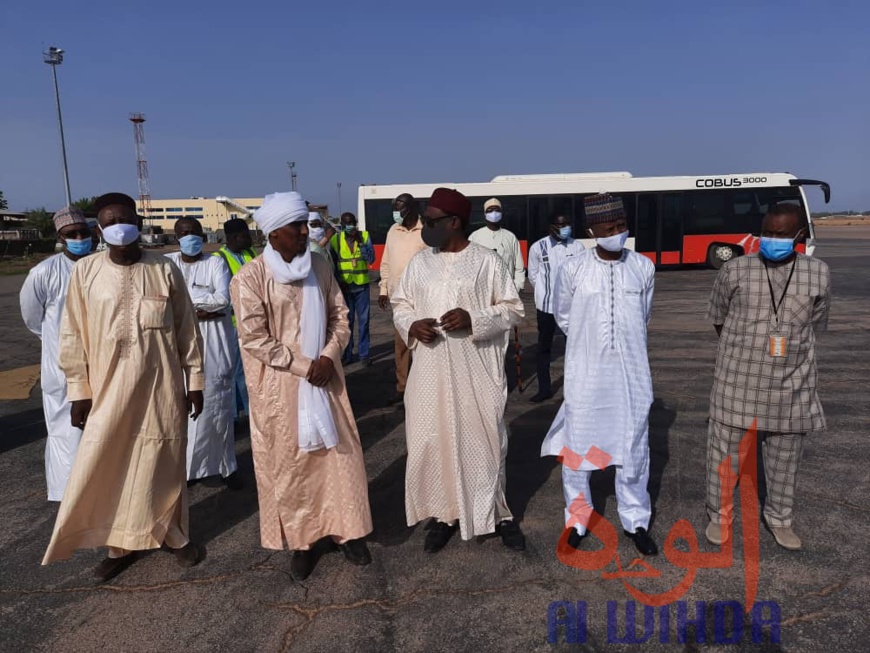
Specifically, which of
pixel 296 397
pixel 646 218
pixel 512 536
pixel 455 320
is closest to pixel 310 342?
pixel 296 397

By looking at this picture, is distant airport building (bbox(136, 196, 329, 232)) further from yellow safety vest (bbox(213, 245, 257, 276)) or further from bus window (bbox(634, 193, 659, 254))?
yellow safety vest (bbox(213, 245, 257, 276))

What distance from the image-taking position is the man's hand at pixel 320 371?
9.95 ft

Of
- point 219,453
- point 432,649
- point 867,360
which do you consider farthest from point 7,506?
point 867,360

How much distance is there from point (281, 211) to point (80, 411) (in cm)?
141

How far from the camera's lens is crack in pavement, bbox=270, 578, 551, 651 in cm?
280

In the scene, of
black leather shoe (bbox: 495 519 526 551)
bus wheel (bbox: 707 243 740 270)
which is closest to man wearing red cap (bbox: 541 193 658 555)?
black leather shoe (bbox: 495 519 526 551)

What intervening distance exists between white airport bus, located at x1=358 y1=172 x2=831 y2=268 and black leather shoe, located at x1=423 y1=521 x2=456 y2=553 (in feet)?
49.5

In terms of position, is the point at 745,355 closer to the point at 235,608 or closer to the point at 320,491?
the point at 320,491

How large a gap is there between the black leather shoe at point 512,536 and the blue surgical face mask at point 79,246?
9.42ft

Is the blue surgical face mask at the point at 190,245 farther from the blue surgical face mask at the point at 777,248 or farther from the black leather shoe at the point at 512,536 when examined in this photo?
the blue surgical face mask at the point at 777,248

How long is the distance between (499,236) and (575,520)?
12.8 ft

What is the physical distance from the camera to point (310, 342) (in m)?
3.09

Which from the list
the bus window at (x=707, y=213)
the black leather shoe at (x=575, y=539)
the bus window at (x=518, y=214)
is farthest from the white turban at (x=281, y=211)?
the bus window at (x=707, y=213)

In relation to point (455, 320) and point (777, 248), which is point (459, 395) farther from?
point (777, 248)
